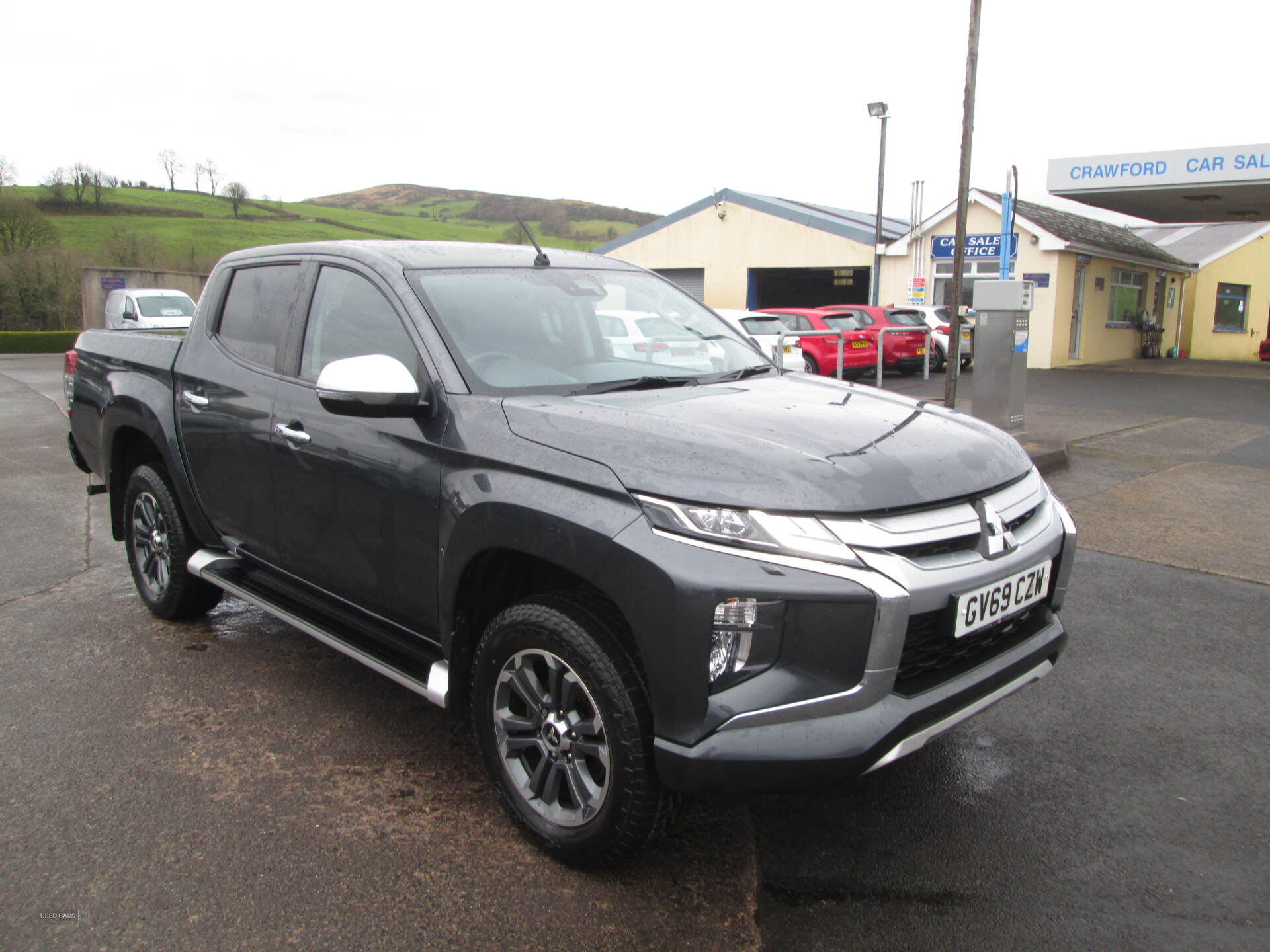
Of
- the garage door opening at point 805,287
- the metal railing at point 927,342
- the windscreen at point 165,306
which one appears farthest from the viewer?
the garage door opening at point 805,287

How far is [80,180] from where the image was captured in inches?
2354

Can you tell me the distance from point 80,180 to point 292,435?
225 feet

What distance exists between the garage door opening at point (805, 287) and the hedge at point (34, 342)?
24.3 metres

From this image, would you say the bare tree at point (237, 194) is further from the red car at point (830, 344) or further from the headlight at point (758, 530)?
the headlight at point (758, 530)

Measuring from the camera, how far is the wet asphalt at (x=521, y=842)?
97.2 inches

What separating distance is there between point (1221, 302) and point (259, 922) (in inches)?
1376

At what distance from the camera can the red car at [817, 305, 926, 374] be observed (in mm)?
18922

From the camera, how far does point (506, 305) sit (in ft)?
11.0

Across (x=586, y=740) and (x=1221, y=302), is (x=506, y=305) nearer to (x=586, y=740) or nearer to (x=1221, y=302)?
(x=586, y=740)

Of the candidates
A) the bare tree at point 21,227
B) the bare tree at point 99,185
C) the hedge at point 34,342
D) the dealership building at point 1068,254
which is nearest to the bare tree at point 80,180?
the bare tree at point 99,185

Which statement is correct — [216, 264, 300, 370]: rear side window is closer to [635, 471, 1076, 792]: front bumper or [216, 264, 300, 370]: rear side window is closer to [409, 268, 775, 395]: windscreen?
[409, 268, 775, 395]: windscreen

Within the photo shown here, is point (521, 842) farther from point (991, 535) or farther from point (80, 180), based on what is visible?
point (80, 180)

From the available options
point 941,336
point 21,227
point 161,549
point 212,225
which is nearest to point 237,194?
point 212,225

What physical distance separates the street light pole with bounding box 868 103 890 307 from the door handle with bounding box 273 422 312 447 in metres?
24.1
